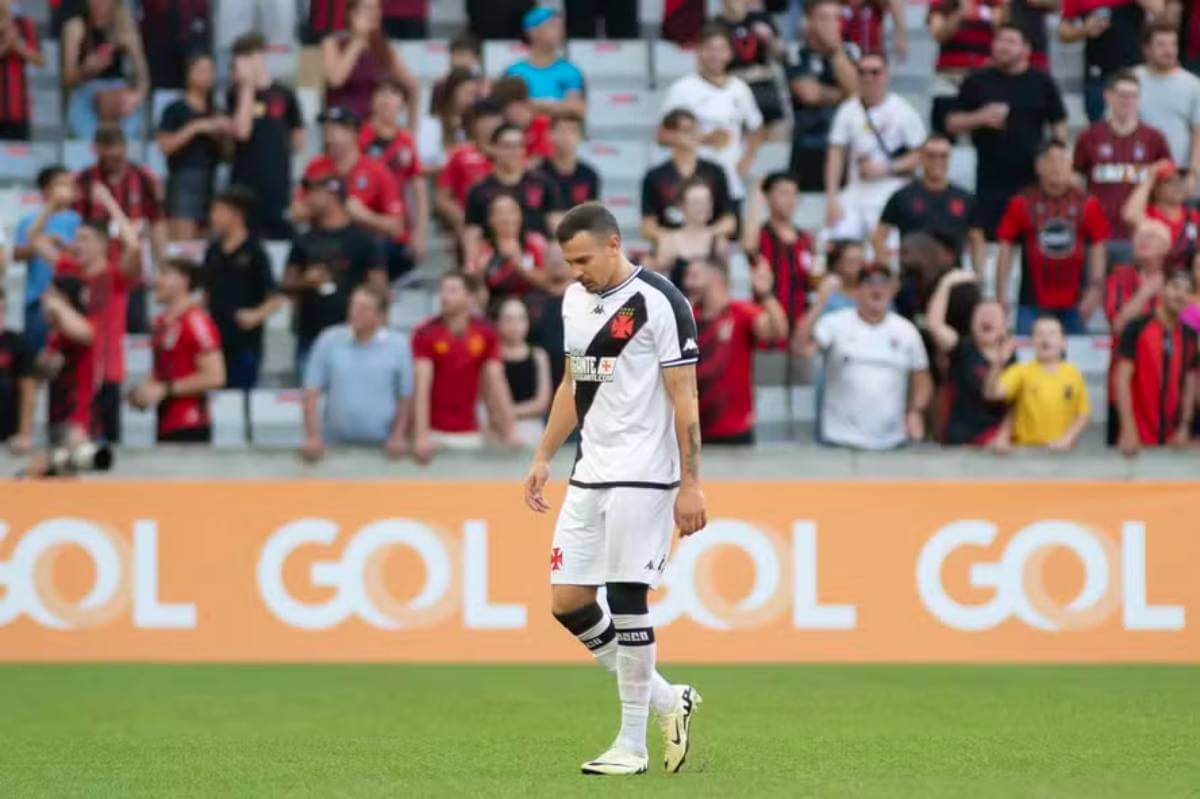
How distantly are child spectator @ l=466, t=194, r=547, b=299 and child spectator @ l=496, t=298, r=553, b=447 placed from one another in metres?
0.52

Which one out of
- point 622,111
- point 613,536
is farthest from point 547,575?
point 622,111

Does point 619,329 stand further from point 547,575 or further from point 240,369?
point 240,369

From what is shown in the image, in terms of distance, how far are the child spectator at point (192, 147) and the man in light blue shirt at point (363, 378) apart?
336cm

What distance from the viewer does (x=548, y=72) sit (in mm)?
17500

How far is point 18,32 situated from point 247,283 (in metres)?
4.05

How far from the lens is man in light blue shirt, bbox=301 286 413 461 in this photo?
14.4m

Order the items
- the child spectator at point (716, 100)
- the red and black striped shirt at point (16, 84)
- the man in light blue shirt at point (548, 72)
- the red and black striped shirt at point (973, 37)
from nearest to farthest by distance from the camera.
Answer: the child spectator at point (716, 100), the man in light blue shirt at point (548, 72), the red and black striped shirt at point (16, 84), the red and black striped shirt at point (973, 37)

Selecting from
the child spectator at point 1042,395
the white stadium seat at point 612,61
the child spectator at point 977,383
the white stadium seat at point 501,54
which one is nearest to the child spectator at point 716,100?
the white stadium seat at point 612,61

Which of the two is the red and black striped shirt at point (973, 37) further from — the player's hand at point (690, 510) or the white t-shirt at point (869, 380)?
the player's hand at point (690, 510)

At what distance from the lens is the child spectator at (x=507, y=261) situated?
15.3 metres

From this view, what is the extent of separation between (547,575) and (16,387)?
13.5 feet

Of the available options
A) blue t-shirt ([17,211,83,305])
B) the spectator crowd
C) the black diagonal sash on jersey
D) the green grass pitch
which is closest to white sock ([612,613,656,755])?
the green grass pitch

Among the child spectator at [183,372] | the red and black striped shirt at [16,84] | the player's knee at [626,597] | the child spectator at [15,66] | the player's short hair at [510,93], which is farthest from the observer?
the red and black striped shirt at [16,84]

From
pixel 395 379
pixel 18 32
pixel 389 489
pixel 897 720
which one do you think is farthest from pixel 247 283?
pixel 897 720
